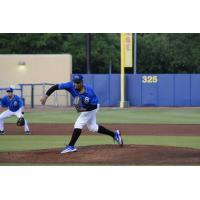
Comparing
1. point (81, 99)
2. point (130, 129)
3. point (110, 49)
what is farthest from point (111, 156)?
point (110, 49)

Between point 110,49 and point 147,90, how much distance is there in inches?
792

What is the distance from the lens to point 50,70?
4119 centimetres

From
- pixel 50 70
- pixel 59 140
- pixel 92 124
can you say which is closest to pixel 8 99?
pixel 59 140

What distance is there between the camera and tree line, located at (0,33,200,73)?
5834 cm

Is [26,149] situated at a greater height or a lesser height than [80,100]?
lesser

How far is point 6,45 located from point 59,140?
138 feet

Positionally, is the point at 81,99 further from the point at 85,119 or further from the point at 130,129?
the point at 130,129

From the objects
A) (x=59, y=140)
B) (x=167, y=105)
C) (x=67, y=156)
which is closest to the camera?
(x=67, y=156)

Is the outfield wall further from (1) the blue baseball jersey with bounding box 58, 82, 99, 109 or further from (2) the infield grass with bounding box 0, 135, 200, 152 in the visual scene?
(1) the blue baseball jersey with bounding box 58, 82, 99, 109

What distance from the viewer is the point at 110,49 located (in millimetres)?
60438

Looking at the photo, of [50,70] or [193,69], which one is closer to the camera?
[50,70]

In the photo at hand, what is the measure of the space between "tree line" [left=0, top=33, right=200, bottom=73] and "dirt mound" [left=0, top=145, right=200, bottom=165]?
43.6 m

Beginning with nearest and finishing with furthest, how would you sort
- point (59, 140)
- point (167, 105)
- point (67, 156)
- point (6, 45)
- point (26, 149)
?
point (67, 156) → point (26, 149) → point (59, 140) → point (167, 105) → point (6, 45)

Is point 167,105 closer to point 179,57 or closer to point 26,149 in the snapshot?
point 179,57
